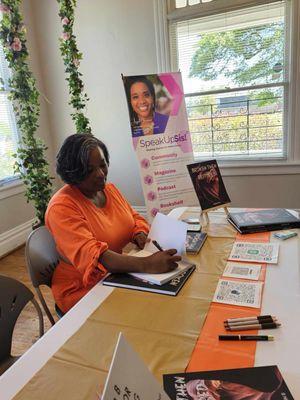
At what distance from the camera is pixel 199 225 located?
5.34 ft

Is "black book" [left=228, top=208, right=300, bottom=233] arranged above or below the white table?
above

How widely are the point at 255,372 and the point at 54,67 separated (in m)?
3.99

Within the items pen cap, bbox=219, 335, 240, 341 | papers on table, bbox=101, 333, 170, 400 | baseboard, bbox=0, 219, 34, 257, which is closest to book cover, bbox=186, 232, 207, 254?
pen cap, bbox=219, 335, 240, 341

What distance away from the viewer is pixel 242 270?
1146mm

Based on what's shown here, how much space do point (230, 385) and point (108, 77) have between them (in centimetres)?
352

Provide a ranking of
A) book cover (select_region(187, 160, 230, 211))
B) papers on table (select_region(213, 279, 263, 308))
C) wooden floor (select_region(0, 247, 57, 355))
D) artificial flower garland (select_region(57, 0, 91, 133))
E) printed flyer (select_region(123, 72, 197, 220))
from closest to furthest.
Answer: papers on table (select_region(213, 279, 263, 308))
book cover (select_region(187, 160, 230, 211))
wooden floor (select_region(0, 247, 57, 355))
printed flyer (select_region(123, 72, 197, 220))
artificial flower garland (select_region(57, 0, 91, 133))

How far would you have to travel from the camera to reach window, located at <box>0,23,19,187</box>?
3.38m

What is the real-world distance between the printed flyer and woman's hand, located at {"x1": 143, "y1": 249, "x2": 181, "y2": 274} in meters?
2.08

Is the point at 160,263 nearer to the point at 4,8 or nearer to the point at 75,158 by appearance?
the point at 75,158

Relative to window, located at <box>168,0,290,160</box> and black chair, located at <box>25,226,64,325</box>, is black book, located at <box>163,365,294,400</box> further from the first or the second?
window, located at <box>168,0,290,160</box>

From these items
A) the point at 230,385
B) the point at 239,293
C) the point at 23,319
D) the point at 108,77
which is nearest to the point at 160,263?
the point at 239,293

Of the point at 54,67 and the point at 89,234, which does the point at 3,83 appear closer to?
the point at 54,67

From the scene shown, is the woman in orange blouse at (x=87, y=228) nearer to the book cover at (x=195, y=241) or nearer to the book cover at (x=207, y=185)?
the book cover at (x=195, y=241)

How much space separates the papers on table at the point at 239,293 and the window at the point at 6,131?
2987mm
